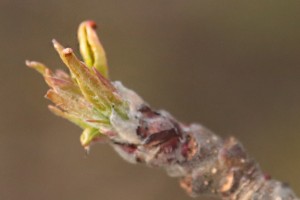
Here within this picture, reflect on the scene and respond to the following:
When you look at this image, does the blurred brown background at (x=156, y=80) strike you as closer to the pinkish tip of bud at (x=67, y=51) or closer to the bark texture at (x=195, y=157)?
the bark texture at (x=195, y=157)

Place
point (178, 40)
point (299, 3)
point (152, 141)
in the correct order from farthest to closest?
point (178, 40) → point (299, 3) → point (152, 141)

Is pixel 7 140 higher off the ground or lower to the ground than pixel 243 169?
higher

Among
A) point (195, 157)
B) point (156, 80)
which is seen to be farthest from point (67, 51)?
point (156, 80)

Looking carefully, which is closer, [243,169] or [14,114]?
[243,169]

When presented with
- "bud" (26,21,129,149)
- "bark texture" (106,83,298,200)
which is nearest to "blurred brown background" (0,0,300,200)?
"bark texture" (106,83,298,200)

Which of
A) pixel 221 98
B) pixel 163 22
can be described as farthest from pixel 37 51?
pixel 221 98

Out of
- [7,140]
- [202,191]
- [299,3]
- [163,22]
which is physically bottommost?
[202,191]

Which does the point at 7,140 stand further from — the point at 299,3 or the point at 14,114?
the point at 299,3

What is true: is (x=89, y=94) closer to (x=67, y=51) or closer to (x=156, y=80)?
(x=67, y=51)
